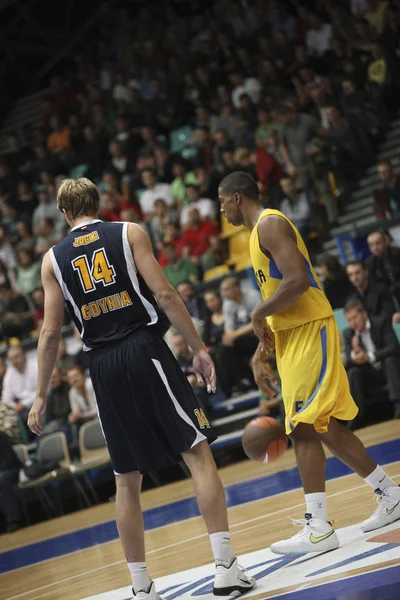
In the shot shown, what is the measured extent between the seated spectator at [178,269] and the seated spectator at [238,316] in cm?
136

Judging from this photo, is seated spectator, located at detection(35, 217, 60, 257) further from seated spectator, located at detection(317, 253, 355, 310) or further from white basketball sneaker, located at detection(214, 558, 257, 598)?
white basketball sneaker, located at detection(214, 558, 257, 598)

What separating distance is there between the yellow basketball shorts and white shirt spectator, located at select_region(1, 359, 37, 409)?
7419mm

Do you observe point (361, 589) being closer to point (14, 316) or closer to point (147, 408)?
point (147, 408)

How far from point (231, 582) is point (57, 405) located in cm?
736

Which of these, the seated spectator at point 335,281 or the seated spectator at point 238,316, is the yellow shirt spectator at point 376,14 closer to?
the seated spectator at point 335,281

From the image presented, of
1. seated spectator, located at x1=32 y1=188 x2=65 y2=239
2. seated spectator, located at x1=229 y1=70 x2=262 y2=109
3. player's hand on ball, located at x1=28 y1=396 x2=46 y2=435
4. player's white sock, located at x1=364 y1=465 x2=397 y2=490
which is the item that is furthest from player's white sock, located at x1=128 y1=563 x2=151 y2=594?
seated spectator, located at x1=32 y1=188 x2=65 y2=239

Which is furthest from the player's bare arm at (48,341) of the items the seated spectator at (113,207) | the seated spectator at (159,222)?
the seated spectator at (113,207)

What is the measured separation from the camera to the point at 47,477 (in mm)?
10062

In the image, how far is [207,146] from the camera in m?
14.1

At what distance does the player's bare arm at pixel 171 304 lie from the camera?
402 centimetres

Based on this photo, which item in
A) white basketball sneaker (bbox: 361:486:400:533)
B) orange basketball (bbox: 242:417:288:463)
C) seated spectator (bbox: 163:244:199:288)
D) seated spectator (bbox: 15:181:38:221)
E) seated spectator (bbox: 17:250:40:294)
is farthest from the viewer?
seated spectator (bbox: 15:181:38:221)

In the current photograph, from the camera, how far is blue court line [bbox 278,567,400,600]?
3.33 meters

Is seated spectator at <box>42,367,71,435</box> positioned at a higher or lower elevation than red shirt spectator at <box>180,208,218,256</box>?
lower

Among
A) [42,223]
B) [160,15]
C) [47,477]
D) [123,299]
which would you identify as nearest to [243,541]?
[123,299]
